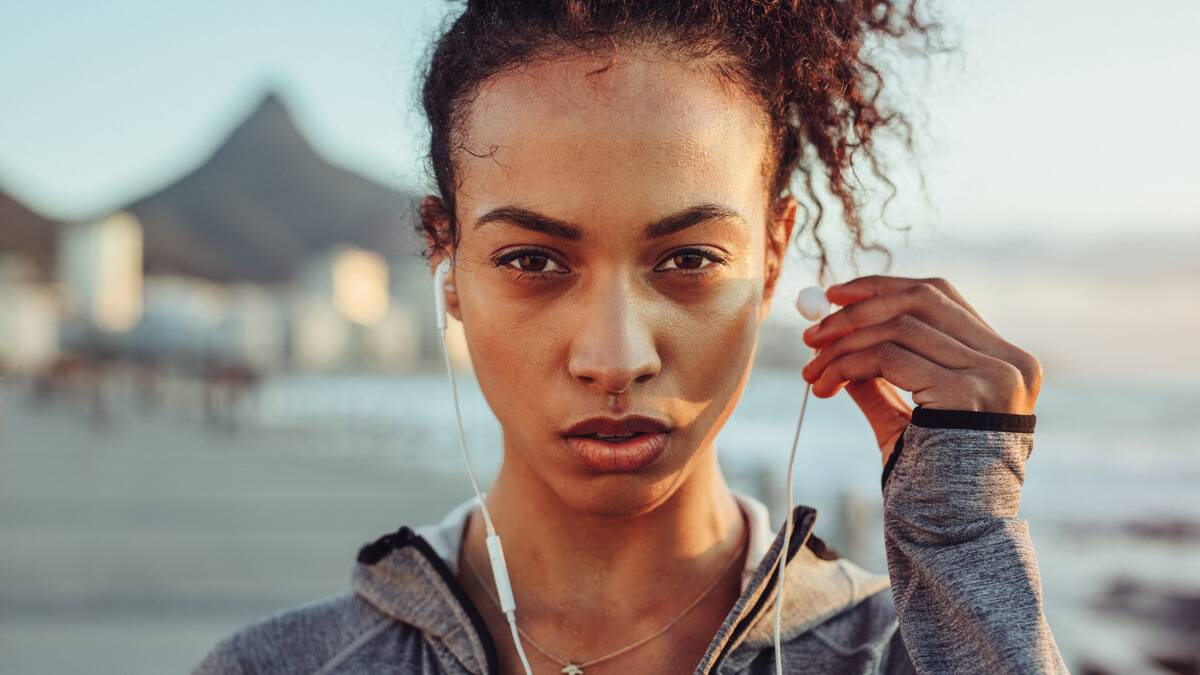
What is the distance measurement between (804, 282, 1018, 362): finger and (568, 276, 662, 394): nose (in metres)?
0.36

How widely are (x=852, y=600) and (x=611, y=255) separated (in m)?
0.83

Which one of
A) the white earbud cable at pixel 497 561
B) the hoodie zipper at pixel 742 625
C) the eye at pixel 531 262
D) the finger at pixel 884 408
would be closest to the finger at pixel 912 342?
the finger at pixel 884 408

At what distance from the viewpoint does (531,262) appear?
173 cm

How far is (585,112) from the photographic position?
165cm

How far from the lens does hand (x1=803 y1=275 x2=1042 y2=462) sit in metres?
1.60

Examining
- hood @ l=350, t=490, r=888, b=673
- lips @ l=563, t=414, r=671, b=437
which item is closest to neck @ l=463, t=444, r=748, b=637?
hood @ l=350, t=490, r=888, b=673

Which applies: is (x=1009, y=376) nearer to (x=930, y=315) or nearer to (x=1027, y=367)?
Result: (x=1027, y=367)

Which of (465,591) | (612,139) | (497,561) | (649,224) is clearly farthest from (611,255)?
(465,591)

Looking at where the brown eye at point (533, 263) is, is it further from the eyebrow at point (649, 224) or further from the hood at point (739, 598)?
the hood at point (739, 598)

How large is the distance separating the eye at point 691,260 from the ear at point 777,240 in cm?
20

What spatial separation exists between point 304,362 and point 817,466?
80385 millimetres

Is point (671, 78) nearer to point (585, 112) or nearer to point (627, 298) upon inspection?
point (585, 112)

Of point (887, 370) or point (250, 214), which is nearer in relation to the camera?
point (887, 370)

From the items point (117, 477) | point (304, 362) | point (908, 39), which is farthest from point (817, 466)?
point (304, 362)
